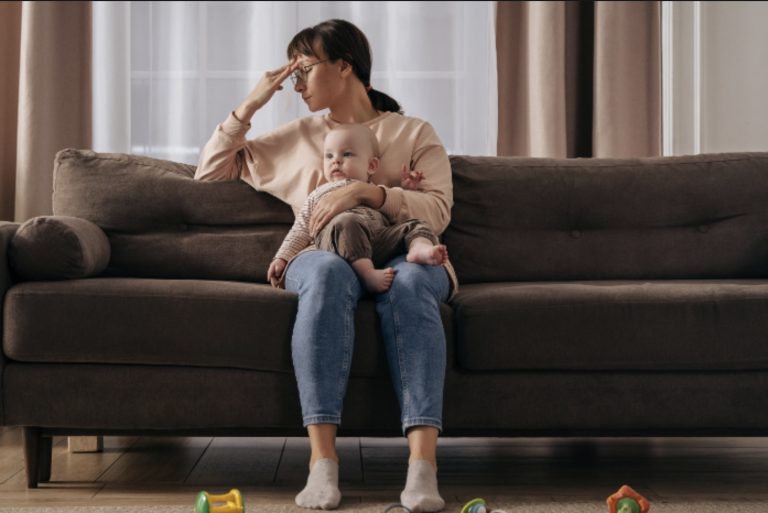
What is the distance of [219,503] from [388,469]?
678 mm

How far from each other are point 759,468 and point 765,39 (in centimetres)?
185

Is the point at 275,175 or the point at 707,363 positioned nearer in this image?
the point at 707,363

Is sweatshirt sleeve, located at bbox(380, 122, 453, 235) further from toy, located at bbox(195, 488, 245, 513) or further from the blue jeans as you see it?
toy, located at bbox(195, 488, 245, 513)

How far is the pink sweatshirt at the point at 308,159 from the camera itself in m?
2.27

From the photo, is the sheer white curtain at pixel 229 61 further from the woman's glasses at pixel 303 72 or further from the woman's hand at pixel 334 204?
the woman's hand at pixel 334 204

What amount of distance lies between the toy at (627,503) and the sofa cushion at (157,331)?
0.55 m

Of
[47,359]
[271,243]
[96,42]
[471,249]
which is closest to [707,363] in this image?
[471,249]

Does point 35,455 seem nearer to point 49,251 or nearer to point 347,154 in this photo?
point 49,251

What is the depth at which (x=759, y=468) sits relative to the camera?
85.7 inches

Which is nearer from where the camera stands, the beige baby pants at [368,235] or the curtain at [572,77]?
the beige baby pants at [368,235]

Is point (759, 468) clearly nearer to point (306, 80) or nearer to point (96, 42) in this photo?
point (306, 80)

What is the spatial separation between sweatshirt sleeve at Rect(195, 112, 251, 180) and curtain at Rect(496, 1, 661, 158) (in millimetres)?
1266

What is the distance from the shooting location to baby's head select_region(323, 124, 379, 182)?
2.18m

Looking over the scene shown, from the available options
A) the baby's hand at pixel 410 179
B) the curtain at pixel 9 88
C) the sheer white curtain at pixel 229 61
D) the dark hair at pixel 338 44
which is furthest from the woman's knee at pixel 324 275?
the curtain at pixel 9 88
